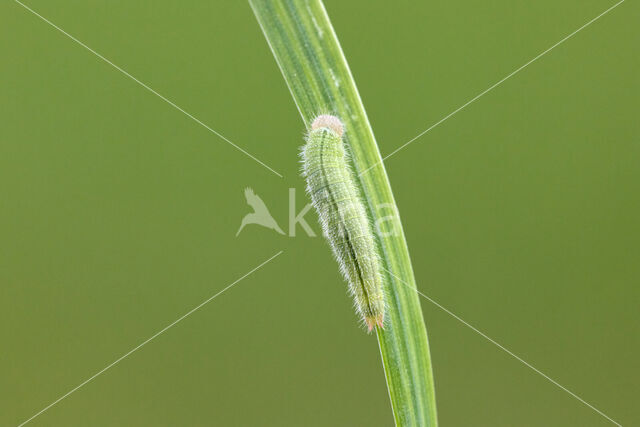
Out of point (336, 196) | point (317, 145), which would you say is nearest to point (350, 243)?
point (336, 196)

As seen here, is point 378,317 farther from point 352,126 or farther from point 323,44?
point 323,44

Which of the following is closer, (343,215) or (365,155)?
(365,155)

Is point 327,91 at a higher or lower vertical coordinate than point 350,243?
higher

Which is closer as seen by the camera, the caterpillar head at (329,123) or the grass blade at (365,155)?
the grass blade at (365,155)

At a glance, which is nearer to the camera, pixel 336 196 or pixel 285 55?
pixel 285 55

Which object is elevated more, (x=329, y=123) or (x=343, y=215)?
(x=329, y=123)
